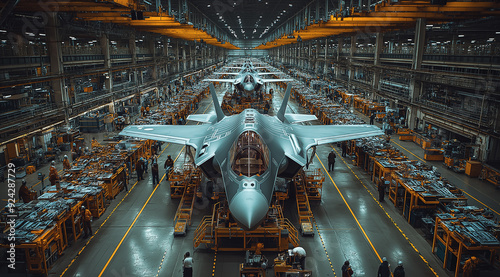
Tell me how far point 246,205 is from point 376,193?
12.5 metres

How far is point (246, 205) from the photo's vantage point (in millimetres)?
10852

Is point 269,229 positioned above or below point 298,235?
above

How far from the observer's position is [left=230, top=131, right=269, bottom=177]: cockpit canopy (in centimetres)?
1287

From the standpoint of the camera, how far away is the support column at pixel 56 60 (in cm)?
2752

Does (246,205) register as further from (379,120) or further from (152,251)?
(379,120)

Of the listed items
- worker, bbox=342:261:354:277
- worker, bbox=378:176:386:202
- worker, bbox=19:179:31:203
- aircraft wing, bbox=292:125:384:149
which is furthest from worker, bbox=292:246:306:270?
worker, bbox=19:179:31:203

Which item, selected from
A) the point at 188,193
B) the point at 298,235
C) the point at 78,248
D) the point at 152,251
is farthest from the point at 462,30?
the point at 78,248

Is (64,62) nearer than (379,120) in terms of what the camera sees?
Yes

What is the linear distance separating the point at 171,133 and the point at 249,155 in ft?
30.1

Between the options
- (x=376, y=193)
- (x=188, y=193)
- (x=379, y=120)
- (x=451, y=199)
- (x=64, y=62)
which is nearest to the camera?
(x=451, y=199)

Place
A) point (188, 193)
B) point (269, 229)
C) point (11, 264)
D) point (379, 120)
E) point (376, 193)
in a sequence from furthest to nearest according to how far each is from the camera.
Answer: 1. point (379, 120)
2. point (376, 193)
3. point (188, 193)
4. point (269, 229)
5. point (11, 264)

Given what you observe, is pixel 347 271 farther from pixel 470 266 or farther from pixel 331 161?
pixel 331 161

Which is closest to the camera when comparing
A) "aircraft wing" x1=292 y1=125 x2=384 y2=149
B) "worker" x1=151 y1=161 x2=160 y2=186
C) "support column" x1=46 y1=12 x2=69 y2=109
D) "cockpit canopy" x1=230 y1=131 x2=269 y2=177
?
"cockpit canopy" x1=230 y1=131 x2=269 y2=177

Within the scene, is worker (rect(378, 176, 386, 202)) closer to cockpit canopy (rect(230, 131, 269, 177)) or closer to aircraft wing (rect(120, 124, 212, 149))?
cockpit canopy (rect(230, 131, 269, 177))
